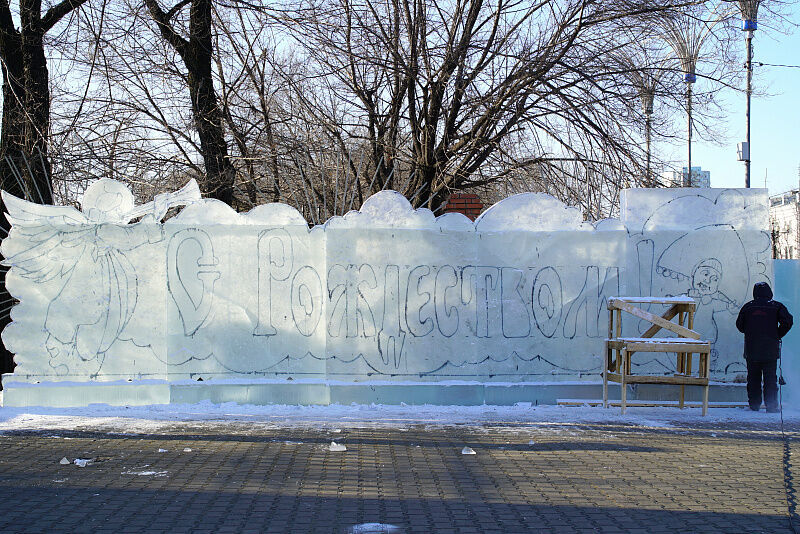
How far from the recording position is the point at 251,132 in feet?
51.9

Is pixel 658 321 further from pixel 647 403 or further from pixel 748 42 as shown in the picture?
pixel 748 42

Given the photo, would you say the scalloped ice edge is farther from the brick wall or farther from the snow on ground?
the brick wall

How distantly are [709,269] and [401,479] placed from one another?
5732 millimetres

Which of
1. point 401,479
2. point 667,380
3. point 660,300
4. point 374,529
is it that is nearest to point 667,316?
point 660,300

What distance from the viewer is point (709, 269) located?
10547 millimetres

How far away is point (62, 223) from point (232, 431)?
360 cm

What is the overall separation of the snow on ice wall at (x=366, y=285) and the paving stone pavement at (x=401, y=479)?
140 cm

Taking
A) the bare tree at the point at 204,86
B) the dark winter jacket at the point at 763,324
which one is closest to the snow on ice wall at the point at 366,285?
the dark winter jacket at the point at 763,324

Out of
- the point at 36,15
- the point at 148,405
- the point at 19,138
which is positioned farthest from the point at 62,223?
the point at 36,15

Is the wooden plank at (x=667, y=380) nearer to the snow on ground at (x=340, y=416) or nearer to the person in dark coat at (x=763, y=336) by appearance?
the snow on ground at (x=340, y=416)

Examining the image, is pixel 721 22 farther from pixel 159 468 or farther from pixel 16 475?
pixel 16 475

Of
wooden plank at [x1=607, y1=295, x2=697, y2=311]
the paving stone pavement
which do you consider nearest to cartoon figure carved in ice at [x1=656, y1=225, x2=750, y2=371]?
wooden plank at [x1=607, y1=295, x2=697, y2=311]

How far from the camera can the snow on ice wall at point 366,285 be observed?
10203 millimetres

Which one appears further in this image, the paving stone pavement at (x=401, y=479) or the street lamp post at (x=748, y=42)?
the street lamp post at (x=748, y=42)
